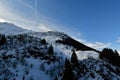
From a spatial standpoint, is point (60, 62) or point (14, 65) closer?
point (14, 65)

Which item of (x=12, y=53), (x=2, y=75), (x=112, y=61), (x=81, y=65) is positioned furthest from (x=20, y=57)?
(x=112, y=61)

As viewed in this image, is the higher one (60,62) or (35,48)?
(35,48)

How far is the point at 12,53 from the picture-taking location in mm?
78562

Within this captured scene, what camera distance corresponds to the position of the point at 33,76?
61375 mm

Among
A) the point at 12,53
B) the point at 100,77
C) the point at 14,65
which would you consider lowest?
the point at 100,77

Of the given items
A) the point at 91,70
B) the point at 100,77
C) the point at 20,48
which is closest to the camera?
the point at 100,77

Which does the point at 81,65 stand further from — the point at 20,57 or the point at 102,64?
the point at 20,57

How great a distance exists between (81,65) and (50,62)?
16287 millimetres

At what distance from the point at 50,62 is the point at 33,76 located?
15.4m

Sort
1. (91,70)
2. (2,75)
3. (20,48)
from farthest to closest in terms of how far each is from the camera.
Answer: (20,48)
(91,70)
(2,75)

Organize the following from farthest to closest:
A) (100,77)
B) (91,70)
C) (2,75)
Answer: (91,70), (100,77), (2,75)

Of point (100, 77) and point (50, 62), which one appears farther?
point (50, 62)

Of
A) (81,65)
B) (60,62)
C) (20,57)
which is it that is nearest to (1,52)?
(20,57)

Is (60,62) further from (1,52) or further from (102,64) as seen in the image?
(1,52)
